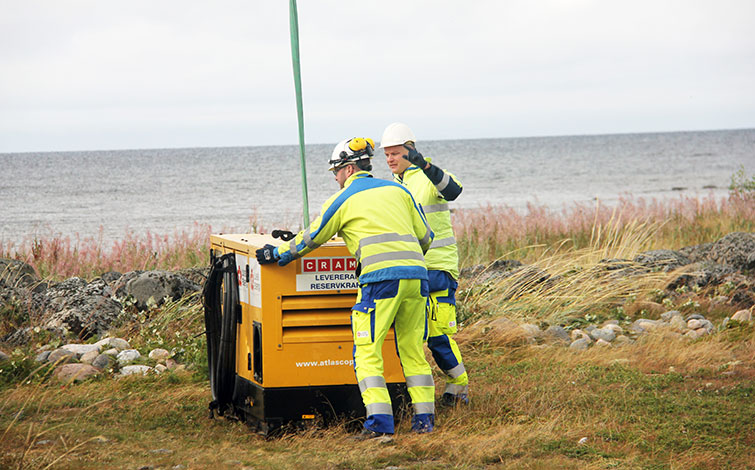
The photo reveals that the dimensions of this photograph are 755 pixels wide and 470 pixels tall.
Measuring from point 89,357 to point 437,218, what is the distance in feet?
11.4

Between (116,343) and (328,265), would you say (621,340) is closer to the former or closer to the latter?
(328,265)

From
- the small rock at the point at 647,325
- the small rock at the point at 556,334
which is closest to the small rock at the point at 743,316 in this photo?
the small rock at the point at 647,325

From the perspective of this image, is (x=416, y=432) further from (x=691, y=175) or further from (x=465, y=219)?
(x=691, y=175)

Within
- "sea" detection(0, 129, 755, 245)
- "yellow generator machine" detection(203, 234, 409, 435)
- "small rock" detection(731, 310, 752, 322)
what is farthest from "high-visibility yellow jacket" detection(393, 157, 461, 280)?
"sea" detection(0, 129, 755, 245)

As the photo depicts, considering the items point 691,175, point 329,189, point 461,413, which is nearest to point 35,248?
point 461,413

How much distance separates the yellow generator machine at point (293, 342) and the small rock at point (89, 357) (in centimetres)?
188

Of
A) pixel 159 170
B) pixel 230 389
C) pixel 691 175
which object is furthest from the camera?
pixel 159 170

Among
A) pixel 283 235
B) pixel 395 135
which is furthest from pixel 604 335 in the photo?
pixel 283 235

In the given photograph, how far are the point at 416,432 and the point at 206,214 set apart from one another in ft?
82.8

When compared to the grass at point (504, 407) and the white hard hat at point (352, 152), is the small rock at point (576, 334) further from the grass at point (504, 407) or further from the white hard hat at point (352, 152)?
the white hard hat at point (352, 152)

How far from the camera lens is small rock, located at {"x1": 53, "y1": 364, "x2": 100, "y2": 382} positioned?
694 cm

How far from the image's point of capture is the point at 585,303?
9656 mm

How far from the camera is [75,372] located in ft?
23.0

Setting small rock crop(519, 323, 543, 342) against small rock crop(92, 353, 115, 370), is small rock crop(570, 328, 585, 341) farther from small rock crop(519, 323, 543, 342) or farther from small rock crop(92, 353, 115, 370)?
small rock crop(92, 353, 115, 370)
